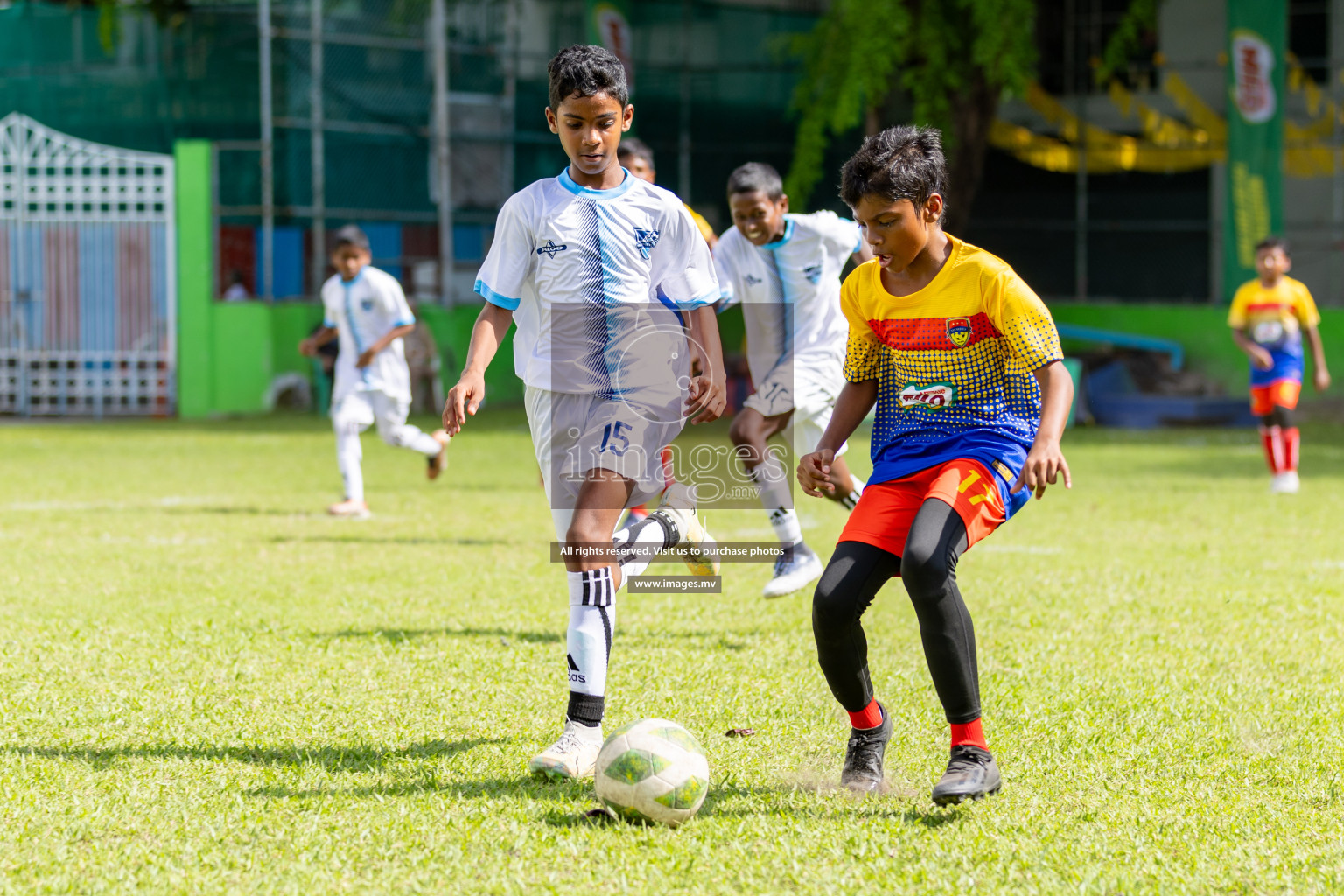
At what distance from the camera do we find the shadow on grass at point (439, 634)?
18.8 ft

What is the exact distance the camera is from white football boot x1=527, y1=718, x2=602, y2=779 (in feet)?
12.6

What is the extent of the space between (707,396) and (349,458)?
581cm

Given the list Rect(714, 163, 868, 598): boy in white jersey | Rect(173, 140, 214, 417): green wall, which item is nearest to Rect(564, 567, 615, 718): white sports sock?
Rect(714, 163, 868, 598): boy in white jersey

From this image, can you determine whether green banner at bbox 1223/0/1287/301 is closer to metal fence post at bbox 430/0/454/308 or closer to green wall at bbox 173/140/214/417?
metal fence post at bbox 430/0/454/308

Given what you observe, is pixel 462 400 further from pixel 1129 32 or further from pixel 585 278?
pixel 1129 32

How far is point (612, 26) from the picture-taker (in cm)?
2069

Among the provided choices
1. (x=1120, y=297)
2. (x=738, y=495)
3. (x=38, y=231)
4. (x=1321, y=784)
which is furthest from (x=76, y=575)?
(x=1120, y=297)

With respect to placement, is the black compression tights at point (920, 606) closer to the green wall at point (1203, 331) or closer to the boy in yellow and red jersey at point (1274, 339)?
the boy in yellow and red jersey at point (1274, 339)

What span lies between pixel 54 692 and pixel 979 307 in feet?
10.6

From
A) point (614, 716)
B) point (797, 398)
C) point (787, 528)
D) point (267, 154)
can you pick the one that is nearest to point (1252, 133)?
point (267, 154)

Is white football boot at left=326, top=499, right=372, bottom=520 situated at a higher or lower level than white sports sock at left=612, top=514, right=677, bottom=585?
lower

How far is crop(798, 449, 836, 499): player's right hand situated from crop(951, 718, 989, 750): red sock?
0.71 m

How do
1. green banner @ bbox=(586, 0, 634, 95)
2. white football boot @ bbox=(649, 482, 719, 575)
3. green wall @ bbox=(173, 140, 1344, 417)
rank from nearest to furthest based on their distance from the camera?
white football boot @ bbox=(649, 482, 719, 575)
green wall @ bbox=(173, 140, 1344, 417)
green banner @ bbox=(586, 0, 634, 95)

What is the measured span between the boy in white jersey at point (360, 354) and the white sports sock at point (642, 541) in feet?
15.2
